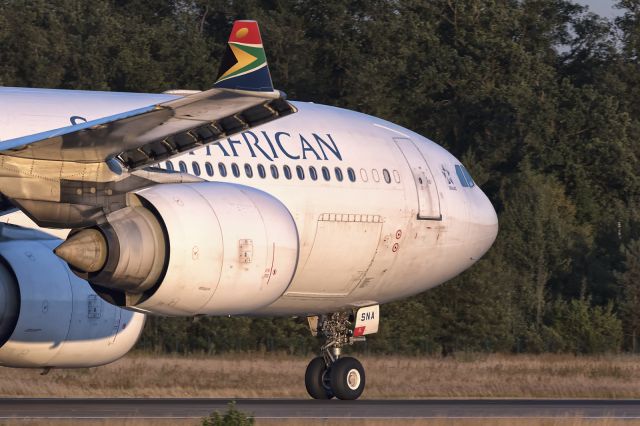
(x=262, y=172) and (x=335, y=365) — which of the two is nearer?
(x=262, y=172)

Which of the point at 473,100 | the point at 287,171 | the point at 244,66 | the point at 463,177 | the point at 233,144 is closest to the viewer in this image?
the point at 244,66

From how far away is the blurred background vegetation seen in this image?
36.2 meters

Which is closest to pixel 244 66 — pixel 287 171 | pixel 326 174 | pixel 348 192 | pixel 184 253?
pixel 184 253

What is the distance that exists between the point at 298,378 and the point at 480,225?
5899 mm

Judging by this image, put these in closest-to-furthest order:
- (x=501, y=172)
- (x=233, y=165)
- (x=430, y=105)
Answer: (x=233, y=165)
(x=501, y=172)
(x=430, y=105)

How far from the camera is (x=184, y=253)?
1291cm

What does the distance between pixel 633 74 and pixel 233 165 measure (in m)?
38.4

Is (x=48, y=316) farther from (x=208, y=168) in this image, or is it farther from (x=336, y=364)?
(x=336, y=364)

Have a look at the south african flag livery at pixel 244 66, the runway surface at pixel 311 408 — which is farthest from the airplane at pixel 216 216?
the runway surface at pixel 311 408

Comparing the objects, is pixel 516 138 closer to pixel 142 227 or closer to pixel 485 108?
pixel 485 108

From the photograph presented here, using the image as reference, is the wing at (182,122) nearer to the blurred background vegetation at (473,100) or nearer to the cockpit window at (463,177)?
the cockpit window at (463,177)

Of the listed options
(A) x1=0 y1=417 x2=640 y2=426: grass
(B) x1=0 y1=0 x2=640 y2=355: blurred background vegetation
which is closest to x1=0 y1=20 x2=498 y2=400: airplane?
(A) x1=0 y1=417 x2=640 y2=426: grass

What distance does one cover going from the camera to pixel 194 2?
2188 inches

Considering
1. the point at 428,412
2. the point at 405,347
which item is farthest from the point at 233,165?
the point at 405,347
